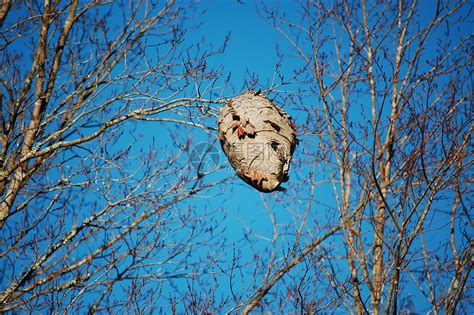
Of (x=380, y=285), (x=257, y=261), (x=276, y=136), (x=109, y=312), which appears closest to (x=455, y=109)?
(x=276, y=136)

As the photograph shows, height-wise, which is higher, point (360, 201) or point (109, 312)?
point (360, 201)

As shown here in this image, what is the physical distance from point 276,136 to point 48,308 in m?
2.66

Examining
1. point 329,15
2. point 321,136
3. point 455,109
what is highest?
point 329,15

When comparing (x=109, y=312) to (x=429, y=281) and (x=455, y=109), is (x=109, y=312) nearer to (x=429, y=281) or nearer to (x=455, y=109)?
(x=429, y=281)

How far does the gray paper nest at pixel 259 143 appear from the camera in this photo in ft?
11.5

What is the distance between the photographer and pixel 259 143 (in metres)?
3.54

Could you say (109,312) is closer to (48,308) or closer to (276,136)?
(48,308)

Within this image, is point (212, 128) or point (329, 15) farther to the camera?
point (329, 15)

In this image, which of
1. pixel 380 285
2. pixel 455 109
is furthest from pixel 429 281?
pixel 455 109

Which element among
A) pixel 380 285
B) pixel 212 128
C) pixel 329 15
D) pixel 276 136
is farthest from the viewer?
pixel 329 15

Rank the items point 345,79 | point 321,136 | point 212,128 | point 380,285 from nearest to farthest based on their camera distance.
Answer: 1. point 212,128
2. point 380,285
3. point 321,136
4. point 345,79

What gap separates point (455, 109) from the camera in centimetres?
370

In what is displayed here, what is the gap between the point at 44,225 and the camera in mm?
5098

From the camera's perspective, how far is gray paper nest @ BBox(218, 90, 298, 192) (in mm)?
3520
